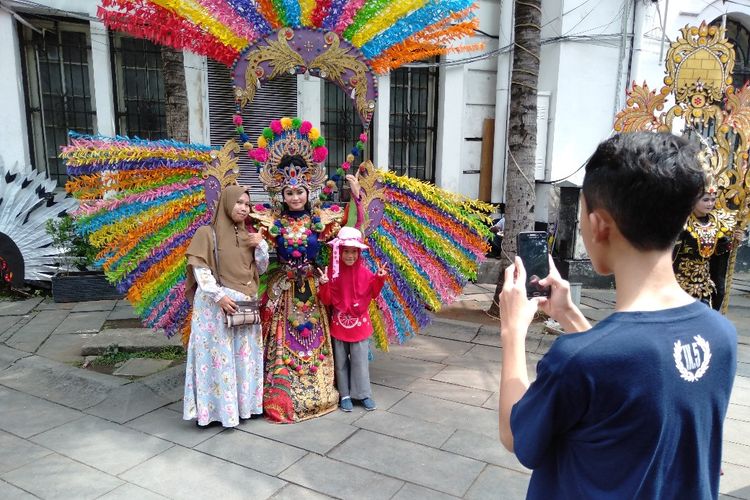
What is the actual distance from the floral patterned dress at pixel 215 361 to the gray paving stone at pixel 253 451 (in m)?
0.13

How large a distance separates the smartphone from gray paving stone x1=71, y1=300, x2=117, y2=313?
6075 millimetres

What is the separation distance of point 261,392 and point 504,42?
22.6 feet

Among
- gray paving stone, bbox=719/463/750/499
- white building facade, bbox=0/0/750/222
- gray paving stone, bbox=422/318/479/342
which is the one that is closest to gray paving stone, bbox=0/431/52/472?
gray paving stone, bbox=422/318/479/342

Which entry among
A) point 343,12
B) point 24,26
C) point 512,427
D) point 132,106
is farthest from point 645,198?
point 24,26

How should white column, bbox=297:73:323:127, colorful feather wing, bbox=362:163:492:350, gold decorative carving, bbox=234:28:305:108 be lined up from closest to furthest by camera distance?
gold decorative carving, bbox=234:28:305:108, colorful feather wing, bbox=362:163:492:350, white column, bbox=297:73:323:127

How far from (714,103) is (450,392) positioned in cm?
300

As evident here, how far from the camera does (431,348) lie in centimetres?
536

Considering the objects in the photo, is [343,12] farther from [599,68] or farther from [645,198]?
[599,68]

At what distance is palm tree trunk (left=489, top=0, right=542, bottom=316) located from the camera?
19.2 feet

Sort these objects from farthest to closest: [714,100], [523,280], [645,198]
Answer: [714,100], [523,280], [645,198]

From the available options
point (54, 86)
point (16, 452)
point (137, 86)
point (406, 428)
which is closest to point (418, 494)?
point (406, 428)

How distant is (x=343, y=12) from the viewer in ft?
12.0

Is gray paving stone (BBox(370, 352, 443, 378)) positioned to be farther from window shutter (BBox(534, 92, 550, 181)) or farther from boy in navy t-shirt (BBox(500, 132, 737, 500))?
window shutter (BBox(534, 92, 550, 181))

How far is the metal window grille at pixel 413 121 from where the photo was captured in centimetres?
853
